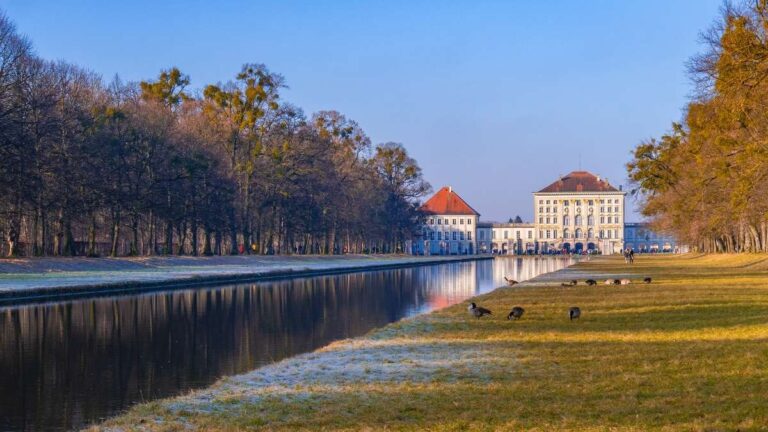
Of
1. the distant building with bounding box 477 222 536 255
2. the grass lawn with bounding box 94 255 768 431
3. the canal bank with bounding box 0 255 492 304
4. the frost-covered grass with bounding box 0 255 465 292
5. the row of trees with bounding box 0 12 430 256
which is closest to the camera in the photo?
the grass lawn with bounding box 94 255 768 431

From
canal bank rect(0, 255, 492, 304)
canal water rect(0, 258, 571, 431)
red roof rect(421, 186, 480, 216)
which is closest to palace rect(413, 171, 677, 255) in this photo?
red roof rect(421, 186, 480, 216)

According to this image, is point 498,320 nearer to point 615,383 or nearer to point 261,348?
point 261,348

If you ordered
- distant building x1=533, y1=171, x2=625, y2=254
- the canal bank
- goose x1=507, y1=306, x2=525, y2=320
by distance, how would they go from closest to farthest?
goose x1=507, y1=306, x2=525, y2=320
the canal bank
distant building x1=533, y1=171, x2=625, y2=254

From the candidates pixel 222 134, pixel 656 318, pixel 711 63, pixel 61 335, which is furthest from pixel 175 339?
pixel 222 134

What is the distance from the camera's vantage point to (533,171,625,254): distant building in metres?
185

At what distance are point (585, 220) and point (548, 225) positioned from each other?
7466 millimetres

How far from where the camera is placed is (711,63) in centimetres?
2858

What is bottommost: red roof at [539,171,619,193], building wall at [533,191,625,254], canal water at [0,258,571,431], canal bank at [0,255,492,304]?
canal water at [0,258,571,431]

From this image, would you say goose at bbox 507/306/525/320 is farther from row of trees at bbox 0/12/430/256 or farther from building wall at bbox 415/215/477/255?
building wall at bbox 415/215/477/255

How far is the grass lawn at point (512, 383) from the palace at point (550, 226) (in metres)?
165

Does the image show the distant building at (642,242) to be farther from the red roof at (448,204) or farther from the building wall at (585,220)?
the red roof at (448,204)

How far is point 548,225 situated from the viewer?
18775cm

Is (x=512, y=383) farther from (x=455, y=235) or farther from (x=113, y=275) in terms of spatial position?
(x=455, y=235)

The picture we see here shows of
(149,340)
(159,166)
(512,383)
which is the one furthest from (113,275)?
(512,383)
